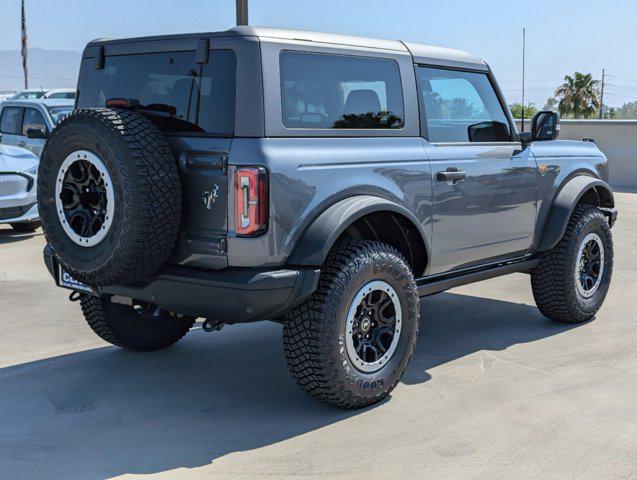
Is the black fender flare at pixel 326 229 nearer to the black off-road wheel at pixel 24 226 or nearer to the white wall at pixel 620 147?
the black off-road wheel at pixel 24 226

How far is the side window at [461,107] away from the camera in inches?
200

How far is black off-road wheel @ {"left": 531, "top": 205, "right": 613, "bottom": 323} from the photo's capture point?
19.7 ft

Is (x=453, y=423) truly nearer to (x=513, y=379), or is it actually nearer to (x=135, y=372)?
(x=513, y=379)

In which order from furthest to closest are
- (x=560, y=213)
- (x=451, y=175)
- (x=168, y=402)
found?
(x=560, y=213)
(x=451, y=175)
(x=168, y=402)

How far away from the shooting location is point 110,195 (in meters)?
3.87

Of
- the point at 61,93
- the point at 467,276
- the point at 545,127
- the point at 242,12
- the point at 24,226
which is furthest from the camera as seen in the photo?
the point at 61,93

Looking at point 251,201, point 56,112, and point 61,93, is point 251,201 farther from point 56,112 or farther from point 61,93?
point 61,93

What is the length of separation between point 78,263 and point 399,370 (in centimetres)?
177

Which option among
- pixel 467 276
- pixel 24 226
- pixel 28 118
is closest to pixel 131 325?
pixel 467 276

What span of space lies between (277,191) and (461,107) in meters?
1.92

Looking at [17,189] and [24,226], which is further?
[24,226]

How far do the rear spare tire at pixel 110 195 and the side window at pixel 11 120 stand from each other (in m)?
9.70

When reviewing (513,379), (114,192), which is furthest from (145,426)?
(513,379)

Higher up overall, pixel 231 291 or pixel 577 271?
pixel 231 291
